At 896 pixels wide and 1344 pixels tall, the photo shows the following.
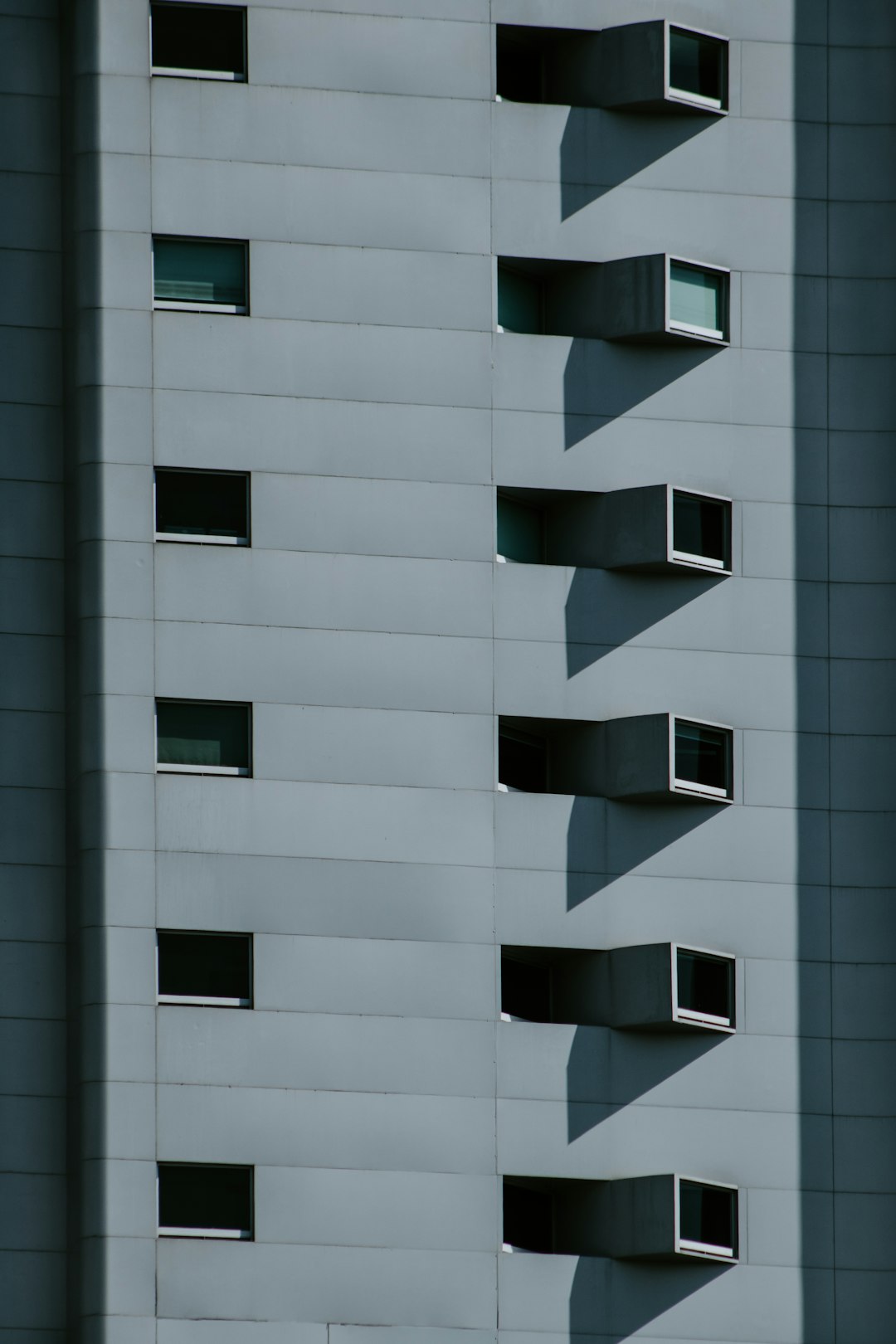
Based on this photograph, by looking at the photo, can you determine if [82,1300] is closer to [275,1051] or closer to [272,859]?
[275,1051]

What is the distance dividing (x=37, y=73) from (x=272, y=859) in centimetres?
1405

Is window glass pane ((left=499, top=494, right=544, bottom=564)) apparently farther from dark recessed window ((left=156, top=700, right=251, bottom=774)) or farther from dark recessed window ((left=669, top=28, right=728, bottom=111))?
dark recessed window ((left=669, top=28, right=728, bottom=111))

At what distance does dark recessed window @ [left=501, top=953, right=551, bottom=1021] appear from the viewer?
4034cm

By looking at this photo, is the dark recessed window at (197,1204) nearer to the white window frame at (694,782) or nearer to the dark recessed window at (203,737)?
the dark recessed window at (203,737)

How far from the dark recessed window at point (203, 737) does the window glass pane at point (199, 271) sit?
6770mm

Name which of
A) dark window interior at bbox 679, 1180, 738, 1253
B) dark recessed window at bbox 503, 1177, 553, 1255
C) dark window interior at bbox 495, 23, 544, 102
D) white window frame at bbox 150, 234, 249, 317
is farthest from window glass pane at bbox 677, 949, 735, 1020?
dark window interior at bbox 495, 23, 544, 102

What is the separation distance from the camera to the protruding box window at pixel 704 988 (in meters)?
39.6

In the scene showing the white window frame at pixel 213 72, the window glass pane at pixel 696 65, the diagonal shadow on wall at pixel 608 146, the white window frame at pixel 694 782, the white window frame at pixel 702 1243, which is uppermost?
the window glass pane at pixel 696 65

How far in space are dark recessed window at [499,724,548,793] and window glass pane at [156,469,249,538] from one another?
5.53 metres

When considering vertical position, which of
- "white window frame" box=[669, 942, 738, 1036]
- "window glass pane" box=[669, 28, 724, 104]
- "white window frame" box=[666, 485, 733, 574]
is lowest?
"white window frame" box=[669, 942, 738, 1036]

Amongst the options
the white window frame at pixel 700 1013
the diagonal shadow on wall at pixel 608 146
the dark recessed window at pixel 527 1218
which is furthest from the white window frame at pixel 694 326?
the dark recessed window at pixel 527 1218

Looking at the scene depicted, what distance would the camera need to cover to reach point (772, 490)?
138 feet

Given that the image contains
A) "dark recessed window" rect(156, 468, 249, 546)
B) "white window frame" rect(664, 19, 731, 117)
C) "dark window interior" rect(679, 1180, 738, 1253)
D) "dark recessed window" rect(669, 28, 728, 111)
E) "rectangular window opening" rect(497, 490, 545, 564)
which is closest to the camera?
"dark window interior" rect(679, 1180, 738, 1253)

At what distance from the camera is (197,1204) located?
38.0m
